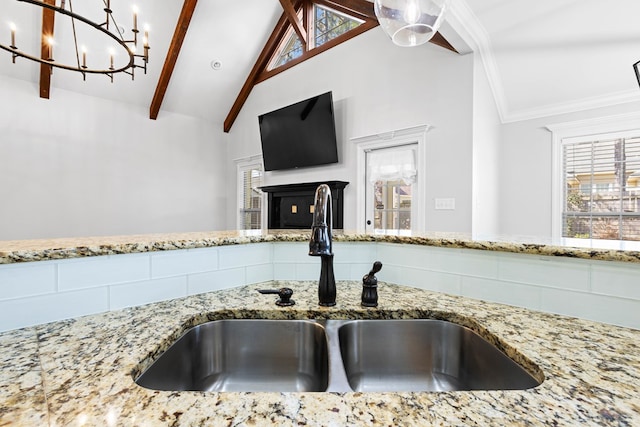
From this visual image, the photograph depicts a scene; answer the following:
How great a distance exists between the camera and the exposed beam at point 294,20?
399 cm

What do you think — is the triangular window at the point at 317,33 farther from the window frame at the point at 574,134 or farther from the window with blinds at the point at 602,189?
the window with blinds at the point at 602,189

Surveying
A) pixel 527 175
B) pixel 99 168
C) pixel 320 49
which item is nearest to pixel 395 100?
pixel 320 49

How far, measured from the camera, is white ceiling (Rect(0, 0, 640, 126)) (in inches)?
99.3

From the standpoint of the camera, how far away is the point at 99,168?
4.34 m

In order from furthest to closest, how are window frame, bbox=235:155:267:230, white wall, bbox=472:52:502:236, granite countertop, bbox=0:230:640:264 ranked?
window frame, bbox=235:155:267:230 → white wall, bbox=472:52:502:236 → granite countertop, bbox=0:230:640:264

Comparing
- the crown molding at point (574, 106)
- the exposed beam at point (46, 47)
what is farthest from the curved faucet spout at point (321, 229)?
the exposed beam at point (46, 47)

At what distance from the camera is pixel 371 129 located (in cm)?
371

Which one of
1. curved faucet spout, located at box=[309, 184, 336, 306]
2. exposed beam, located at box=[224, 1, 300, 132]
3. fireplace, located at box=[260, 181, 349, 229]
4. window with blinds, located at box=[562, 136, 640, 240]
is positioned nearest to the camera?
curved faucet spout, located at box=[309, 184, 336, 306]

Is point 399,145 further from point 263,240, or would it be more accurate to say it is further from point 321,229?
point 321,229

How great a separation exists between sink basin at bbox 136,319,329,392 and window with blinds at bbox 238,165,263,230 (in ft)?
14.6

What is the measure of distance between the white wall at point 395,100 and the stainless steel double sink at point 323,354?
2323 millimetres

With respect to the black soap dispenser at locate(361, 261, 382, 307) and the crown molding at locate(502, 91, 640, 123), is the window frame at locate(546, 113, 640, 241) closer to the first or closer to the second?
the crown molding at locate(502, 91, 640, 123)

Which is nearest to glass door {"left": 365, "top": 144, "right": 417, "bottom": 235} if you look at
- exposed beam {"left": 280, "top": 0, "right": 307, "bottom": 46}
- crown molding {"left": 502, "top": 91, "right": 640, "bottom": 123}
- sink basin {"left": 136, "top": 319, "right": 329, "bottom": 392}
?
crown molding {"left": 502, "top": 91, "right": 640, "bottom": 123}

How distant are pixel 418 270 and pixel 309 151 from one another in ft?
10.8
